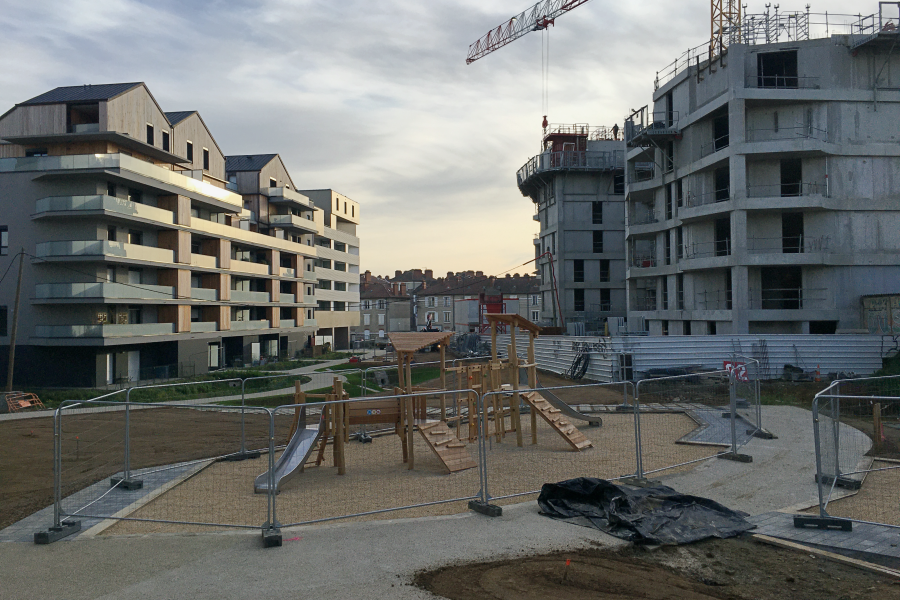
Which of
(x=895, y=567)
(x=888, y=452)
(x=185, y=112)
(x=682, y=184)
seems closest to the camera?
(x=895, y=567)

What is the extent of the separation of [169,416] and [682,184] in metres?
34.6

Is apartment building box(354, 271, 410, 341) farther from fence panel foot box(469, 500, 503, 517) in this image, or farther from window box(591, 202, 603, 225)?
fence panel foot box(469, 500, 503, 517)

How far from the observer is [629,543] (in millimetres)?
8719

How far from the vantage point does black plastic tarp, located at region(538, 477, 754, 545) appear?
351 inches

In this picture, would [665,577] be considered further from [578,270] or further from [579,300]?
[578,270]

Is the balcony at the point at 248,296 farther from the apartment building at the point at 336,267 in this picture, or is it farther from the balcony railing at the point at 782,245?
the balcony railing at the point at 782,245

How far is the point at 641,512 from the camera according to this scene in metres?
9.38

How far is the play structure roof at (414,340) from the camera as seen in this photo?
14883 millimetres

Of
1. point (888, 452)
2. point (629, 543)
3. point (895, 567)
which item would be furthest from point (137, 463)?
point (888, 452)

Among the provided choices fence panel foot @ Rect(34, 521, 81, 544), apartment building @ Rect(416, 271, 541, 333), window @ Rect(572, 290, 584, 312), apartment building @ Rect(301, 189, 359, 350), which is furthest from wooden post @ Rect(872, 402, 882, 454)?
apartment building @ Rect(416, 271, 541, 333)

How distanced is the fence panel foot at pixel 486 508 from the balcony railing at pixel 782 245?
108 feet

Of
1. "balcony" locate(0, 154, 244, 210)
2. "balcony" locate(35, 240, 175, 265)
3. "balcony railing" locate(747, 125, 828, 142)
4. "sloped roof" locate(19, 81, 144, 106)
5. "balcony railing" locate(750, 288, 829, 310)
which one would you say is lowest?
"balcony railing" locate(750, 288, 829, 310)

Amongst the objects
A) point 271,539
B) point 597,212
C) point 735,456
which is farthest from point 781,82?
point 271,539

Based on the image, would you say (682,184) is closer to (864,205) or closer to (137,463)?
(864,205)
